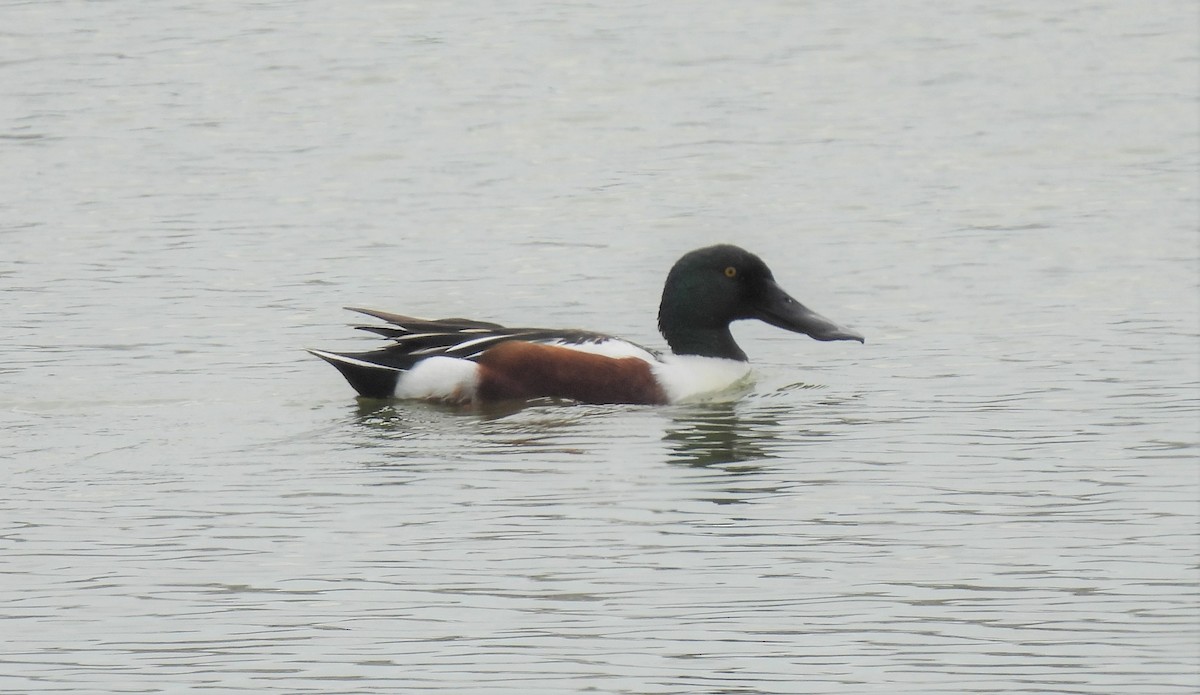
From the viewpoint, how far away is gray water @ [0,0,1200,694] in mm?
6430

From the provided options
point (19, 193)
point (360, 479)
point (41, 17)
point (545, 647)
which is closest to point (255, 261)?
point (19, 193)

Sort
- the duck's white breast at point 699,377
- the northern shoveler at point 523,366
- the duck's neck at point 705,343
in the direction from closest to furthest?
the northern shoveler at point 523,366 < the duck's white breast at point 699,377 < the duck's neck at point 705,343

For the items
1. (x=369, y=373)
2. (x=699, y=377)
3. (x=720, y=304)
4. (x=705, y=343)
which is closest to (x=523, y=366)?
(x=369, y=373)

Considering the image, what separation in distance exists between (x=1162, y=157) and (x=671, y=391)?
730 cm

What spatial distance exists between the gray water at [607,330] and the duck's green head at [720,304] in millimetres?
296

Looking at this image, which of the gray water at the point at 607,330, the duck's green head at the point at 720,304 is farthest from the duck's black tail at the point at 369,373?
the duck's green head at the point at 720,304

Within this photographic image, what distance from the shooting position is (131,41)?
2283 cm

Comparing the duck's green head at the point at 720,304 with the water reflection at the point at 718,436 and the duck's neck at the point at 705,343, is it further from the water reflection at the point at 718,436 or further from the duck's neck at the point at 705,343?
the water reflection at the point at 718,436

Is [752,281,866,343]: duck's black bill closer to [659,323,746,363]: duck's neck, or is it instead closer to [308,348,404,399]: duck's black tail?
[659,323,746,363]: duck's neck

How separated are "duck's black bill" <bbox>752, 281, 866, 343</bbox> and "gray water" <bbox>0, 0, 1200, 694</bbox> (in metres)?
0.27

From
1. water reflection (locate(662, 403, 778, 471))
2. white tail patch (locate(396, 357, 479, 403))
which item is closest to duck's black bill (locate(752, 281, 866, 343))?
water reflection (locate(662, 403, 778, 471))

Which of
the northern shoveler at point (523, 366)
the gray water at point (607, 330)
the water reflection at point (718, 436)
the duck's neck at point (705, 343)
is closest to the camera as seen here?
the gray water at point (607, 330)

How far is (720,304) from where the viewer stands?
11125 mm

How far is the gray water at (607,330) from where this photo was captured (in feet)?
21.1
